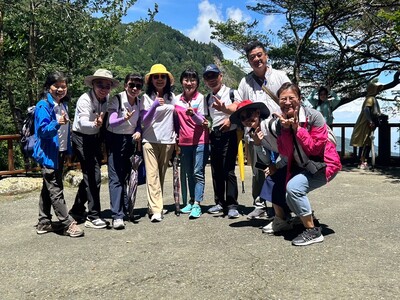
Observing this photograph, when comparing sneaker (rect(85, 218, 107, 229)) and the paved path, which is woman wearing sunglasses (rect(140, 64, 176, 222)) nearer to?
the paved path

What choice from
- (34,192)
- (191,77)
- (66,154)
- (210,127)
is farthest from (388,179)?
(34,192)

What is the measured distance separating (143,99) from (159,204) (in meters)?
1.23

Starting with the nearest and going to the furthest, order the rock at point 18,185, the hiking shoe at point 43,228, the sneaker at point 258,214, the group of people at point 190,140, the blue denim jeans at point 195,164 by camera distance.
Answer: the group of people at point 190,140 < the hiking shoe at point 43,228 < the sneaker at point 258,214 < the blue denim jeans at point 195,164 < the rock at point 18,185

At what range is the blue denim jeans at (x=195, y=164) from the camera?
471 centimetres

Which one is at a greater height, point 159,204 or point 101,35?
point 101,35

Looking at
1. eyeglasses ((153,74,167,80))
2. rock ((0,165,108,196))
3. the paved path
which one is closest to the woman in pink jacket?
the paved path

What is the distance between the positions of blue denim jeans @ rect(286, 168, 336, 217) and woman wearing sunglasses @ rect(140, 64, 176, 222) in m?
1.63

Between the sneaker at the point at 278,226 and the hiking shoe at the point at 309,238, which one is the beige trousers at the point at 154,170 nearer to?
the sneaker at the point at 278,226

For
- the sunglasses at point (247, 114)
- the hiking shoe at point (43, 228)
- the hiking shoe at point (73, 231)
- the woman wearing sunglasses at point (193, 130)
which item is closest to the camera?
the sunglasses at point (247, 114)

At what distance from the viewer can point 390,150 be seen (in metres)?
9.25

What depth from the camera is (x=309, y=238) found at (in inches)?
140

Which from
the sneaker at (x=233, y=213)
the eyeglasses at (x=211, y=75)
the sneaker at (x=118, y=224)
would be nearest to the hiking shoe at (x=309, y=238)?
the sneaker at (x=233, y=213)

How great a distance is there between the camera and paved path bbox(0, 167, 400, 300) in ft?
8.85

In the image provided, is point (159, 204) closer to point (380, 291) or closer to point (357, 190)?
point (380, 291)
